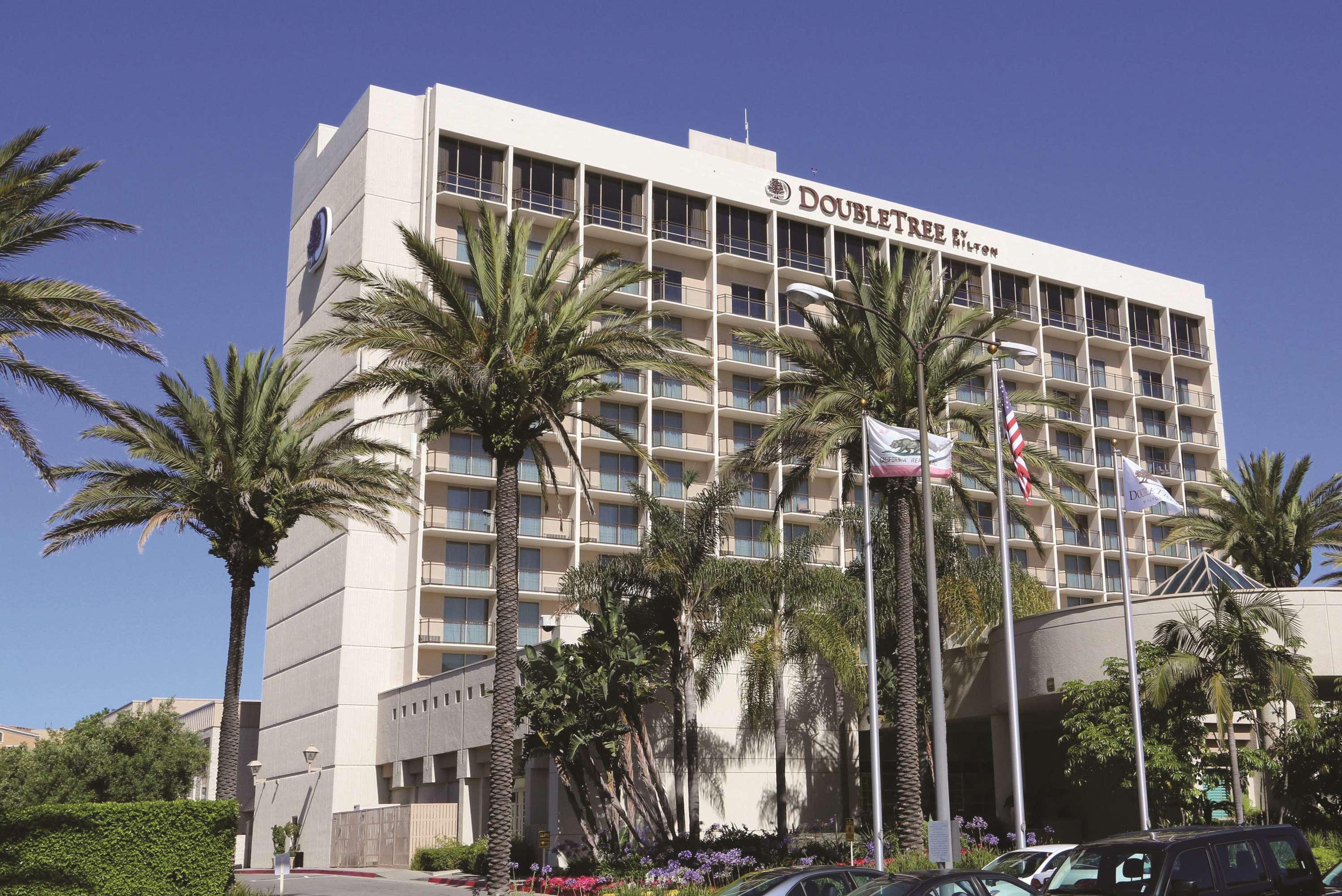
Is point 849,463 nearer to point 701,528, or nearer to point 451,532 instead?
point 701,528

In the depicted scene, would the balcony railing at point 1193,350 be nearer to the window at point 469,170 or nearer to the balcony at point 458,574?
the window at point 469,170

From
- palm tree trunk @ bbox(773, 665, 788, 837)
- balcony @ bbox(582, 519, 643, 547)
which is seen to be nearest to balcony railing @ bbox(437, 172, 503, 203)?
balcony @ bbox(582, 519, 643, 547)

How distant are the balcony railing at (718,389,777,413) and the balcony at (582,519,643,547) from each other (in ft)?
27.1

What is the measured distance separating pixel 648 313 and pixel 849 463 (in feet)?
24.7

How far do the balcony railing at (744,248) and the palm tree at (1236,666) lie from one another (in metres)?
38.7

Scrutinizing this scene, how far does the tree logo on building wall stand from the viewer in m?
64.9

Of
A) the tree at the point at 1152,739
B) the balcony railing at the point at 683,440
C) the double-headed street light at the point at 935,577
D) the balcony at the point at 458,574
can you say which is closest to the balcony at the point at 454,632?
Answer: the balcony at the point at 458,574

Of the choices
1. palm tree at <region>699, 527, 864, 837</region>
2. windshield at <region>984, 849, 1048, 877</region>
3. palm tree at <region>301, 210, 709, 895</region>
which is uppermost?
palm tree at <region>301, 210, 709, 895</region>

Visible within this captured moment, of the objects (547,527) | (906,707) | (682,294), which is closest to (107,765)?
(547,527)

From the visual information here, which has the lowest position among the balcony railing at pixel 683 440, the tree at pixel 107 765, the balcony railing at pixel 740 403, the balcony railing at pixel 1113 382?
the tree at pixel 107 765

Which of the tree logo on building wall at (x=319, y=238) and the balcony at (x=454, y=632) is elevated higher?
the tree logo on building wall at (x=319, y=238)

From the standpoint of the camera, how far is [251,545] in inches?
1216

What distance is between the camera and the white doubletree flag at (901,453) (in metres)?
26.3

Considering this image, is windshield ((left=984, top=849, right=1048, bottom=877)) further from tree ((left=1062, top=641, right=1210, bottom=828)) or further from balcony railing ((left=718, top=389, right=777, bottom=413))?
balcony railing ((left=718, top=389, right=777, bottom=413))
